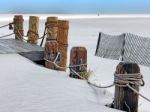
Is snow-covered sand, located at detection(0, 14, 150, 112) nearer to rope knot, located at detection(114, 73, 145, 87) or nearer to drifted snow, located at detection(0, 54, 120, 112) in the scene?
drifted snow, located at detection(0, 54, 120, 112)

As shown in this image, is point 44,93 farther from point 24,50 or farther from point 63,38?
point 24,50

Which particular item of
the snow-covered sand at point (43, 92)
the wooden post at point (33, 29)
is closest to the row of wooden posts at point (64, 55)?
the wooden post at point (33, 29)

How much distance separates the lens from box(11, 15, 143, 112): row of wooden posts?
6426 mm

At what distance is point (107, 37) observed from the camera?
52.6 ft

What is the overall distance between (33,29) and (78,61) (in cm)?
467

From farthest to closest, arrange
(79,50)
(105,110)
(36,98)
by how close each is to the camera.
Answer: (79,50), (36,98), (105,110)

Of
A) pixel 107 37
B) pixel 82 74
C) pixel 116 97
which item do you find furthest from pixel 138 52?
pixel 116 97

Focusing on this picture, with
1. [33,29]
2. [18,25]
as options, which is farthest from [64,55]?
[18,25]

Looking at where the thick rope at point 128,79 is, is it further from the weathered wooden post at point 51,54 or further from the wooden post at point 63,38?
the wooden post at point 63,38

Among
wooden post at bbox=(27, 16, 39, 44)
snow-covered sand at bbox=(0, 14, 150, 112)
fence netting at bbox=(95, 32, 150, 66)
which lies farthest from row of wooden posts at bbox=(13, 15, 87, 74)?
fence netting at bbox=(95, 32, 150, 66)

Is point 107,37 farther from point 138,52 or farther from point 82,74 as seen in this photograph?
point 82,74

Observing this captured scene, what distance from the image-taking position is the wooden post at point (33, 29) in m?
12.8

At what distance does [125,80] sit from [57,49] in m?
3.46

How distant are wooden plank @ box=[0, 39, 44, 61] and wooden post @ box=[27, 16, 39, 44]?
18.0 inches
